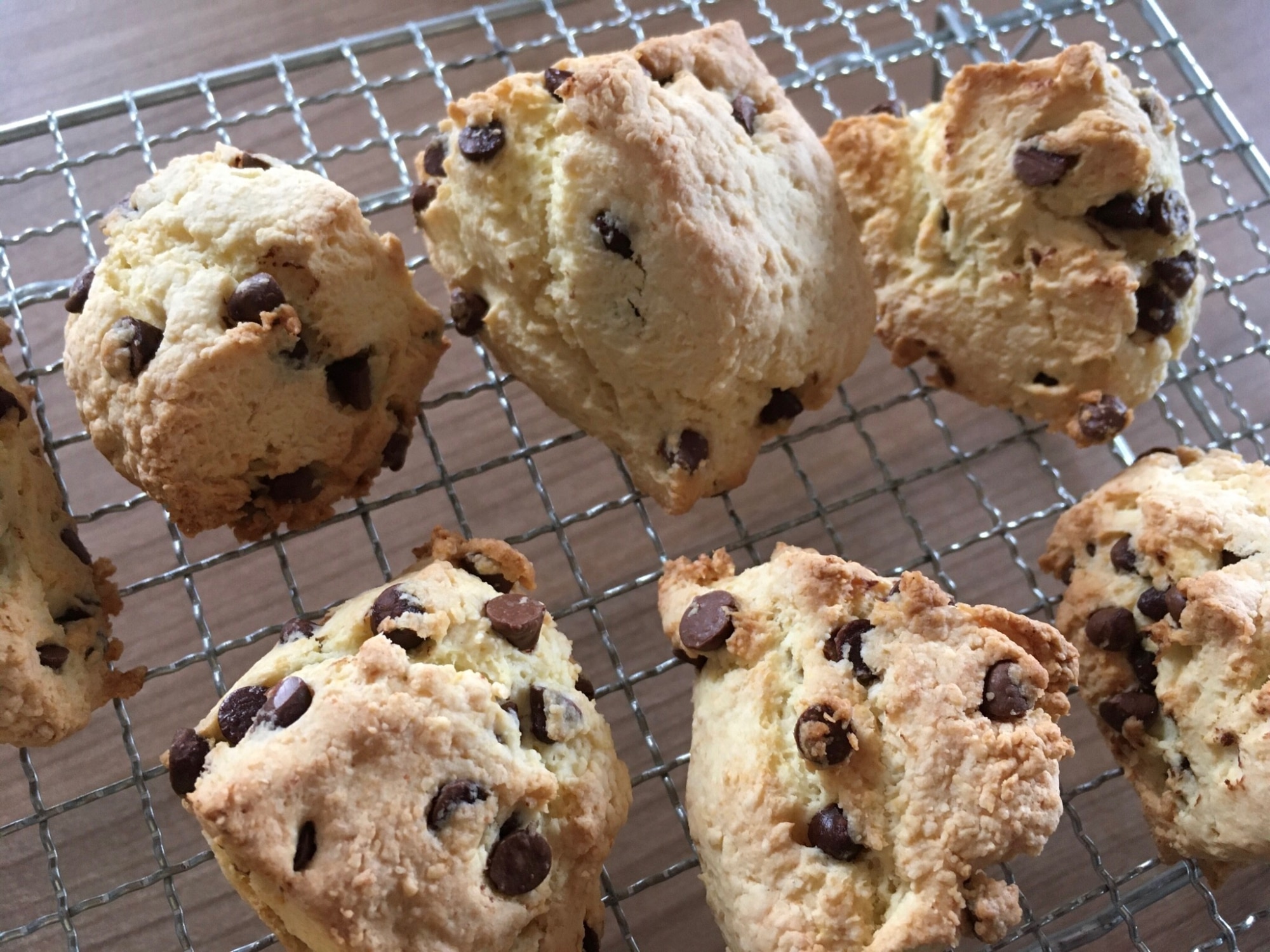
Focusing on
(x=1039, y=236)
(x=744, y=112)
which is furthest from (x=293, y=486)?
(x=1039, y=236)

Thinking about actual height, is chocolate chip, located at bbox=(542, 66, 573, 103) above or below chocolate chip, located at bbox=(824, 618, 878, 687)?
above

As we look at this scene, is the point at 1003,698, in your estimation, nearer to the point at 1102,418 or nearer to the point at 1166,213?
the point at 1102,418

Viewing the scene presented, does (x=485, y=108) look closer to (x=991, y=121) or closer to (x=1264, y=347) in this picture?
(x=991, y=121)

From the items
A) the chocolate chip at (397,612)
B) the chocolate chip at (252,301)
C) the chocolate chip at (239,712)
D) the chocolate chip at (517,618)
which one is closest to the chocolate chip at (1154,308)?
the chocolate chip at (517,618)

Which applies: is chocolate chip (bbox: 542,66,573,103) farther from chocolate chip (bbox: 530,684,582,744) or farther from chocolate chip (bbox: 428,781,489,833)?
chocolate chip (bbox: 428,781,489,833)

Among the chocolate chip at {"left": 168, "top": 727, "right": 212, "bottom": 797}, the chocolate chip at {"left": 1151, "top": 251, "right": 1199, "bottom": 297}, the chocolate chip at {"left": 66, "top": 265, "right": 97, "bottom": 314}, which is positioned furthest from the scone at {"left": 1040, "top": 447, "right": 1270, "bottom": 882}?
the chocolate chip at {"left": 66, "top": 265, "right": 97, "bottom": 314}

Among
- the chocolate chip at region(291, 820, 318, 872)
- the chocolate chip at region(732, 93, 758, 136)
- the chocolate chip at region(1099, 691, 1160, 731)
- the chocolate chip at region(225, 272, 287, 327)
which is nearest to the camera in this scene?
the chocolate chip at region(291, 820, 318, 872)

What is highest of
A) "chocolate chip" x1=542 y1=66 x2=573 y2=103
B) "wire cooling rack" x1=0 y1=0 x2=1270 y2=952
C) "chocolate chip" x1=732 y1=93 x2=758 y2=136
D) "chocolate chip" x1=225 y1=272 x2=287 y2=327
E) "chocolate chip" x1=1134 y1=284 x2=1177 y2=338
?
"chocolate chip" x1=542 y1=66 x2=573 y2=103
